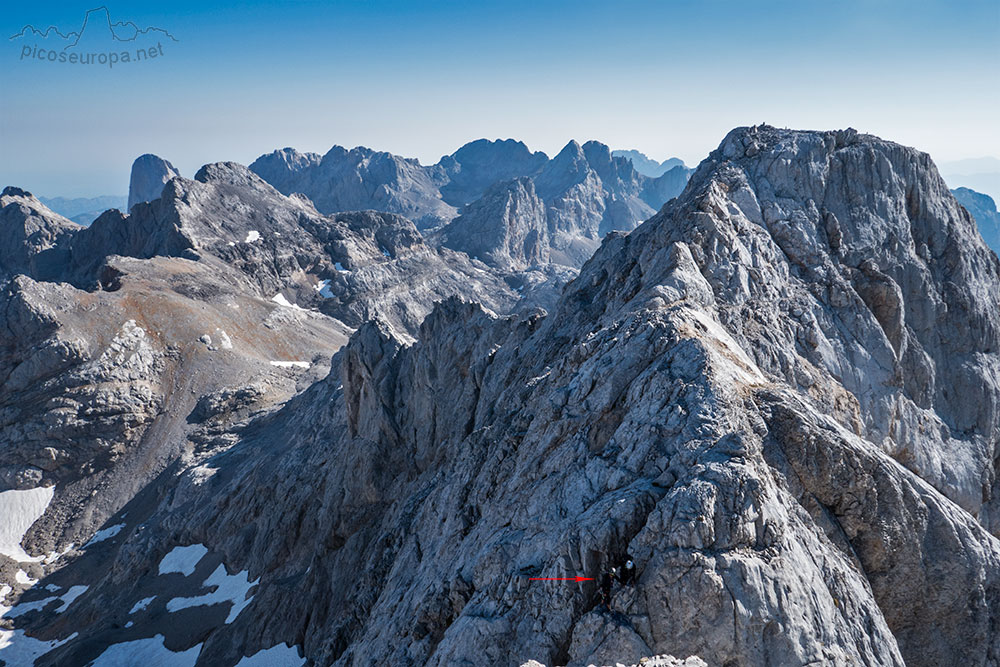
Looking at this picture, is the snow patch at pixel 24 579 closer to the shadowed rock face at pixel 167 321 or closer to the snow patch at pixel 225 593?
the shadowed rock face at pixel 167 321

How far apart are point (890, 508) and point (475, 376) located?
93.5ft

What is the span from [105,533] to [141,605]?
1009 inches

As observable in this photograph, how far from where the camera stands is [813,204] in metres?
36.3

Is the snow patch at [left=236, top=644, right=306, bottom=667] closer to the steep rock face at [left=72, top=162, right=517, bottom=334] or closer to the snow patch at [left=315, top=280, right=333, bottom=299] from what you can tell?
the steep rock face at [left=72, top=162, right=517, bottom=334]

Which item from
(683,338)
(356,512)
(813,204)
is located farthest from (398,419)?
(813,204)

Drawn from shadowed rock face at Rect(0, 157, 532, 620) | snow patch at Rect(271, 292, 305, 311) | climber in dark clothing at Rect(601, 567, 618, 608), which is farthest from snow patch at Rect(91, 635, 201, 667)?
snow patch at Rect(271, 292, 305, 311)

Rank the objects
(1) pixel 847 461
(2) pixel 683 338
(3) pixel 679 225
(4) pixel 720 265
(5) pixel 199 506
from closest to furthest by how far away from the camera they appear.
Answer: (1) pixel 847 461, (2) pixel 683 338, (4) pixel 720 265, (3) pixel 679 225, (5) pixel 199 506

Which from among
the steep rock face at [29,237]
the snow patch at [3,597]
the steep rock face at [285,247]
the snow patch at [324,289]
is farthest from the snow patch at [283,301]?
the snow patch at [3,597]

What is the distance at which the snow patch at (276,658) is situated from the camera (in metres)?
36.5

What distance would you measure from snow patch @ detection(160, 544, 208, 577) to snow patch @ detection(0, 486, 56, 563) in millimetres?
25315

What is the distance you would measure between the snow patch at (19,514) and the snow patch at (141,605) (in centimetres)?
2840

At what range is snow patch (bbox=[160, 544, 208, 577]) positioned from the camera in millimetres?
54969

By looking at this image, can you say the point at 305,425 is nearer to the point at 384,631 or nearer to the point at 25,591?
the point at 25,591

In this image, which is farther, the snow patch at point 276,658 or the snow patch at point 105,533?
the snow patch at point 105,533
